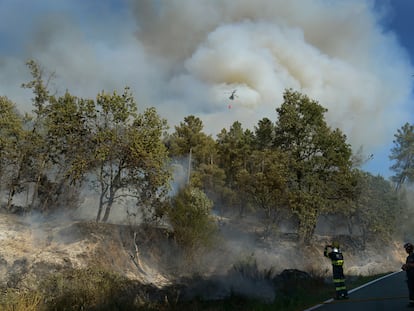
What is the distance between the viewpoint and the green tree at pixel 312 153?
107ft

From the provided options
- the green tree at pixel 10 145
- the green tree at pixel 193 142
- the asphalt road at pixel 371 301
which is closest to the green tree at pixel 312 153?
the green tree at pixel 193 142

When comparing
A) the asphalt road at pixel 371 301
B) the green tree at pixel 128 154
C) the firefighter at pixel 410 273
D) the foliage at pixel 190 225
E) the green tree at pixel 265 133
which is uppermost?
the green tree at pixel 265 133

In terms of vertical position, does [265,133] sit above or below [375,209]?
above

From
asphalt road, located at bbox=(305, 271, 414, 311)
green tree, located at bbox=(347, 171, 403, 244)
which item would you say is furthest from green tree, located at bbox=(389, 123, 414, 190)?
asphalt road, located at bbox=(305, 271, 414, 311)

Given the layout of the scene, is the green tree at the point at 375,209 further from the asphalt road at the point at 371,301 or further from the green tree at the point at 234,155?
the asphalt road at the point at 371,301

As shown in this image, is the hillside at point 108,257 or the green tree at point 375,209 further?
the green tree at point 375,209

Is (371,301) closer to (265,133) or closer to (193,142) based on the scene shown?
(265,133)

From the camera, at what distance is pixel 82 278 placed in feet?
54.8

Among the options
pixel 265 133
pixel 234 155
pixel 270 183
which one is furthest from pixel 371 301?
pixel 234 155

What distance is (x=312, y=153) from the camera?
1312 inches

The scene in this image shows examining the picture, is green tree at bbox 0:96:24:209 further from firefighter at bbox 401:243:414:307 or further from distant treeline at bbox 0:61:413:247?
firefighter at bbox 401:243:414:307

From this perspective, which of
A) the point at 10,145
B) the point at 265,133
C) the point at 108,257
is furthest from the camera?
the point at 265,133

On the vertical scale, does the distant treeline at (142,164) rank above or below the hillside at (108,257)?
above

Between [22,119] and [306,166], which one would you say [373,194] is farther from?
[22,119]
